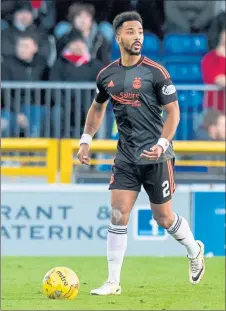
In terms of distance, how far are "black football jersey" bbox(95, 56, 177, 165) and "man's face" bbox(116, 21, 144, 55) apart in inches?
6.0

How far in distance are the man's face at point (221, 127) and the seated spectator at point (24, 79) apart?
227cm

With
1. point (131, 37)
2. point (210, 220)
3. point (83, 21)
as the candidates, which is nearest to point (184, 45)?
point (83, 21)

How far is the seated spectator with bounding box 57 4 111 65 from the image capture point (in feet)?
47.9

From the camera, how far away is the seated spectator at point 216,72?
1431 cm

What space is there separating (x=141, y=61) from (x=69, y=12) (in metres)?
7.05

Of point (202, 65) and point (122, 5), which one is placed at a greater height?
point (122, 5)

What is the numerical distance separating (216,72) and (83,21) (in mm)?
1882

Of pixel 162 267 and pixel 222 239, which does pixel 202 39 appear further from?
pixel 162 267

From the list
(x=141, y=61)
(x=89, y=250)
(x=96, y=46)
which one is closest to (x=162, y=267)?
(x=89, y=250)

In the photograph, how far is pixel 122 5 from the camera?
15.8m

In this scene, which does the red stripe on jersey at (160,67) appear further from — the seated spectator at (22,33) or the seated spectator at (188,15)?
the seated spectator at (188,15)

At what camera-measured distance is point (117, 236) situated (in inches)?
346

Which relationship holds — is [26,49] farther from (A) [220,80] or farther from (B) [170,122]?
(B) [170,122]

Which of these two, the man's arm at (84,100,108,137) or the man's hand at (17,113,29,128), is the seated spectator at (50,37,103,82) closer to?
the man's hand at (17,113,29,128)
